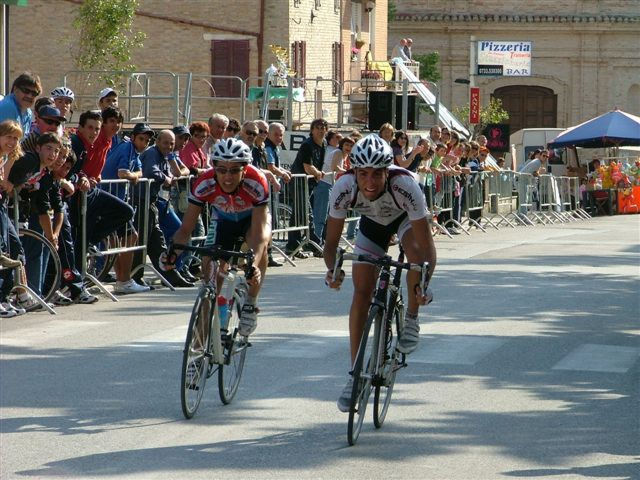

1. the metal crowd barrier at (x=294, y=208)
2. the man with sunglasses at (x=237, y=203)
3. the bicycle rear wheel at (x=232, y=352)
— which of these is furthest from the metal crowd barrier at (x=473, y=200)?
the bicycle rear wheel at (x=232, y=352)

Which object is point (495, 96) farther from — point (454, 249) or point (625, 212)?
point (454, 249)

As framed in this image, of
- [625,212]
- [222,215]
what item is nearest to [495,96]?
[625,212]

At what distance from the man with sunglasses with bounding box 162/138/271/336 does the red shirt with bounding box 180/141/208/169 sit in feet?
24.5

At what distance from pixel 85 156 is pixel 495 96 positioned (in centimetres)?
6429

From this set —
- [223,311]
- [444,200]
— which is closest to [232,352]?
[223,311]

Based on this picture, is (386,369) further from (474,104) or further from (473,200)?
(474,104)

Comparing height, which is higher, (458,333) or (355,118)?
(355,118)

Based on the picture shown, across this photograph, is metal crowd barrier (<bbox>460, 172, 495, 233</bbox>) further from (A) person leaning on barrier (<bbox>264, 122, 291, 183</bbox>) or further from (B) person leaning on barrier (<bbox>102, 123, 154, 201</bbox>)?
(B) person leaning on barrier (<bbox>102, 123, 154, 201</bbox>)

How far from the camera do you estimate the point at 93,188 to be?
50.6ft

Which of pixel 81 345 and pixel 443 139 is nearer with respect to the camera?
pixel 81 345

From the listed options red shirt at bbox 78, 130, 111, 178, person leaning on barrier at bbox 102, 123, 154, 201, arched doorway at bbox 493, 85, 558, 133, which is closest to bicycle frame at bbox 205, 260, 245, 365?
red shirt at bbox 78, 130, 111, 178

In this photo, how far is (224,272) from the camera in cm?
989

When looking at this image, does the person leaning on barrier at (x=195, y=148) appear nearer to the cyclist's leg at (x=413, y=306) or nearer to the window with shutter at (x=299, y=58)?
the cyclist's leg at (x=413, y=306)

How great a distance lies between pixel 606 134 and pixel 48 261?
34.7 m
